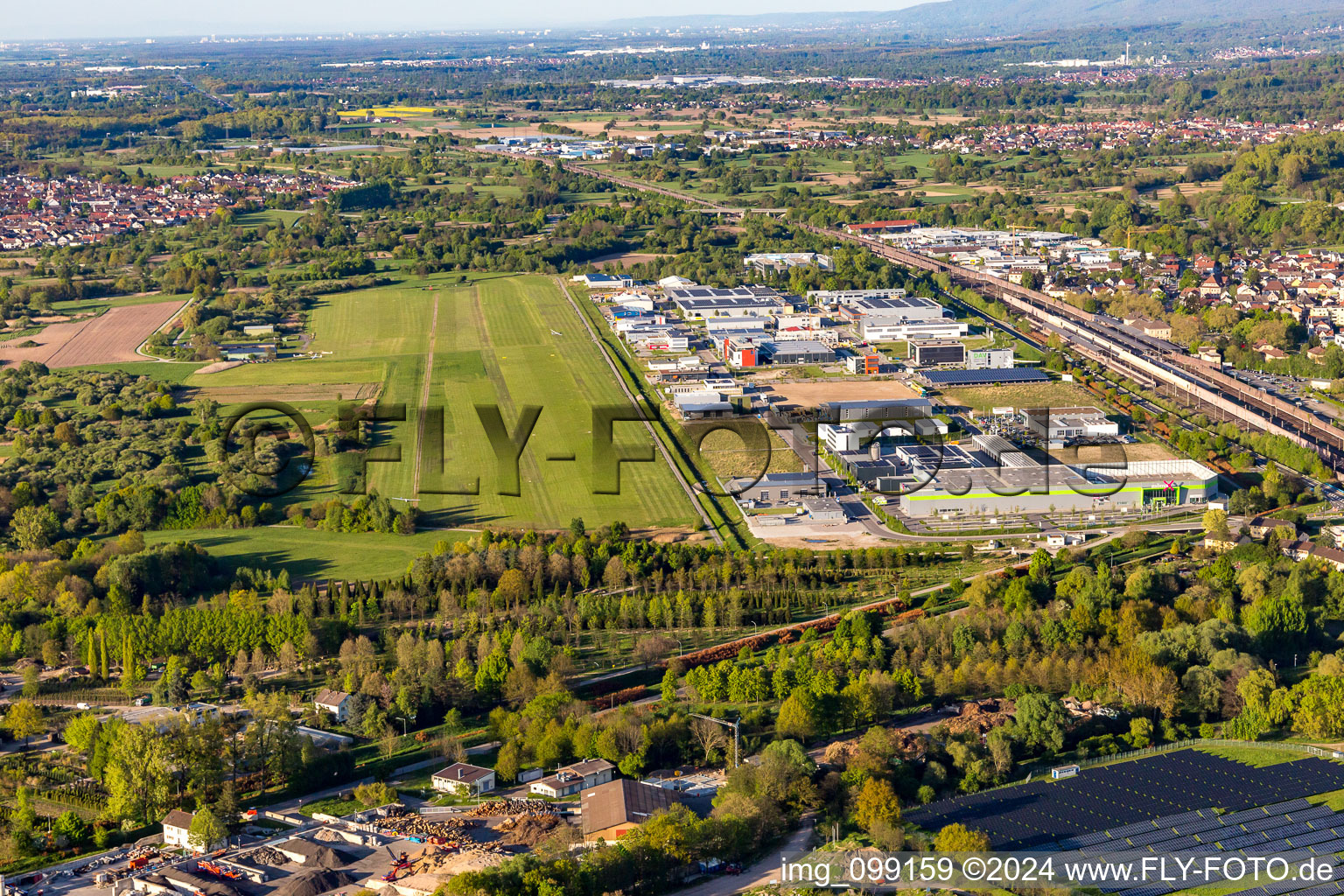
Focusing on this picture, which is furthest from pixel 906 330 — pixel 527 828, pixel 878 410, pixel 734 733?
pixel 527 828

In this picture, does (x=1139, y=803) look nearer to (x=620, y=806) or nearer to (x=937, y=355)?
(x=620, y=806)

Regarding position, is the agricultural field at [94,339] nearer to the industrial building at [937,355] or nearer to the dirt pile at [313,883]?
the industrial building at [937,355]

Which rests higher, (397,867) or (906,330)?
(906,330)

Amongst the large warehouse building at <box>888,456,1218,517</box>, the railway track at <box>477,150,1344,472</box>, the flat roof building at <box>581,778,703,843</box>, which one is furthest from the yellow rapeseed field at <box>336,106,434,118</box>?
the flat roof building at <box>581,778,703,843</box>

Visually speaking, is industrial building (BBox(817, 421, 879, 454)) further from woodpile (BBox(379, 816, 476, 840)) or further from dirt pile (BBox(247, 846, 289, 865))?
dirt pile (BBox(247, 846, 289, 865))

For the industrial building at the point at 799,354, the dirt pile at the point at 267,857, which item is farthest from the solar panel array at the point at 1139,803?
the industrial building at the point at 799,354

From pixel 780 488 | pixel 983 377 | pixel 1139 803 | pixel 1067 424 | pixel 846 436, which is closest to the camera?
pixel 1139 803

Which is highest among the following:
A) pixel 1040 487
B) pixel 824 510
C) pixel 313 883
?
pixel 1040 487
